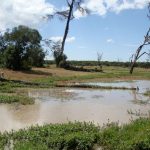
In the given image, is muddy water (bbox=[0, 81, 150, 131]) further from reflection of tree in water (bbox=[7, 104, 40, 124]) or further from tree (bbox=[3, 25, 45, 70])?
tree (bbox=[3, 25, 45, 70])

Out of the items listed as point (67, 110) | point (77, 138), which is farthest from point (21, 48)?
point (77, 138)

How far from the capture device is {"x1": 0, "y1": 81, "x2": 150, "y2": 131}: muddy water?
15195 millimetres

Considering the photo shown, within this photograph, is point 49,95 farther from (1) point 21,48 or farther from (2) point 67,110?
(1) point 21,48

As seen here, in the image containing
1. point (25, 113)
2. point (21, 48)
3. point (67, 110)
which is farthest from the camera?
point (21, 48)

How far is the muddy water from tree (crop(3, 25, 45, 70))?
61.0ft

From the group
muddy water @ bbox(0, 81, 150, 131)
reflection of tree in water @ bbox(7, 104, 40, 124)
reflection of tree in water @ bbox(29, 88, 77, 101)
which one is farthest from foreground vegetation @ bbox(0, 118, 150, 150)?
reflection of tree in water @ bbox(29, 88, 77, 101)

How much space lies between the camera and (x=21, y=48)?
145 ft

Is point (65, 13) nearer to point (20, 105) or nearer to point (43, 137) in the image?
point (20, 105)

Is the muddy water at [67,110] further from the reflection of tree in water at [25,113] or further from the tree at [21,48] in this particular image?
the tree at [21,48]

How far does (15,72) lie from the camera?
1567 inches

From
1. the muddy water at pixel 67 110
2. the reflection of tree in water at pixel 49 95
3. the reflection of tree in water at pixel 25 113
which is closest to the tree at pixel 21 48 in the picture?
the reflection of tree in water at pixel 49 95

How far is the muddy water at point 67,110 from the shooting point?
49.9 feet

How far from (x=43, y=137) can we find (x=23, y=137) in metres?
0.56

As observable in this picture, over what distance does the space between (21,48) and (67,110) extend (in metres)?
27.1
